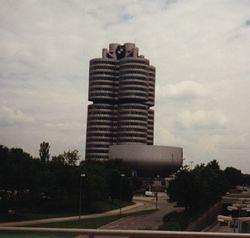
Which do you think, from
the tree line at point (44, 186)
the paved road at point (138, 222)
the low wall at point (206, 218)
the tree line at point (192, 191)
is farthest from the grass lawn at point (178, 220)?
the tree line at point (44, 186)

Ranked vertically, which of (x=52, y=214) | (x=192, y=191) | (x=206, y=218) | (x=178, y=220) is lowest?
(x=178, y=220)

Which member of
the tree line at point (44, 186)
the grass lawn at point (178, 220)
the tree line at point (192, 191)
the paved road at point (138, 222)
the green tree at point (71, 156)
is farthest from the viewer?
the green tree at point (71, 156)

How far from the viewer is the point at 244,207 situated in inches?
3551

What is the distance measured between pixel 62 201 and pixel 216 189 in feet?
97.7

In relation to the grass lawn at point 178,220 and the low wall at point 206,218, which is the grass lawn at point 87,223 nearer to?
the grass lawn at point 178,220

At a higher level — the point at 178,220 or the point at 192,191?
the point at 192,191

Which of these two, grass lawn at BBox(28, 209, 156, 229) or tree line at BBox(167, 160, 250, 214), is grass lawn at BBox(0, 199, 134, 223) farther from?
tree line at BBox(167, 160, 250, 214)

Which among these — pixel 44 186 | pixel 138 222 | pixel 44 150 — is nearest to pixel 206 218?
pixel 138 222

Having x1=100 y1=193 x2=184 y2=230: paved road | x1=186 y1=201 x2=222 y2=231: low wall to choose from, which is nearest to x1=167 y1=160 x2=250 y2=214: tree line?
x1=186 y1=201 x2=222 y2=231: low wall

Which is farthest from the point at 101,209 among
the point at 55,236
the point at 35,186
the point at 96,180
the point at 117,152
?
the point at 117,152

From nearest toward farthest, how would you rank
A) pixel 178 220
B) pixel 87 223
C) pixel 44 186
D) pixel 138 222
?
pixel 87 223
pixel 138 222
pixel 178 220
pixel 44 186

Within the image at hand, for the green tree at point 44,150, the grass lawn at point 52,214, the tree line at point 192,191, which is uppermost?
the green tree at point 44,150

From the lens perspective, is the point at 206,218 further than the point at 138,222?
Yes

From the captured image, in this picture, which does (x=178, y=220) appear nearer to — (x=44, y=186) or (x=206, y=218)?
(x=206, y=218)
